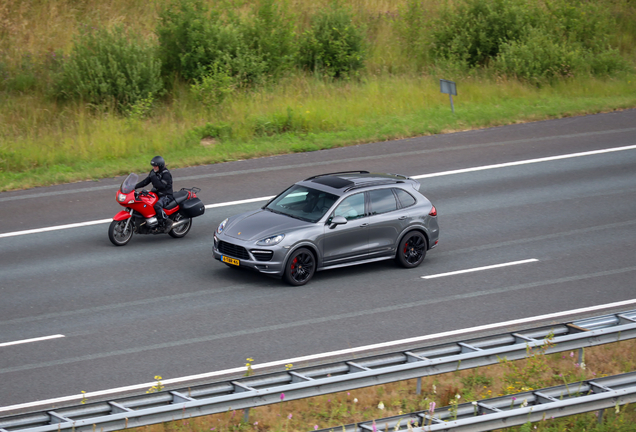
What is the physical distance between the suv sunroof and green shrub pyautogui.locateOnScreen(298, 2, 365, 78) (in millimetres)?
13522

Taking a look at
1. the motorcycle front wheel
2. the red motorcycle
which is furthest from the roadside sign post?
the motorcycle front wheel

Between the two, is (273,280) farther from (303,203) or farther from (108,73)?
(108,73)

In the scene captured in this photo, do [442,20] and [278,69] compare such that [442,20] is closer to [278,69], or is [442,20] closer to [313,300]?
[278,69]

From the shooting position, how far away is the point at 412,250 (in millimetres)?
14203

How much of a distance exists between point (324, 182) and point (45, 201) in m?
6.88

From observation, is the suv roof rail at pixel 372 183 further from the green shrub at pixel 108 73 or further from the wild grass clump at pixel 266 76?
the green shrub at pixel 108 73

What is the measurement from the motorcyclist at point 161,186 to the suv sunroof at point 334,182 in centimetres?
294

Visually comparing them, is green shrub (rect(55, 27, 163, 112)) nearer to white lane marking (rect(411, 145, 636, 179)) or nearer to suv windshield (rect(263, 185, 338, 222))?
white lane marking (rect(411, 145, 636, 179))

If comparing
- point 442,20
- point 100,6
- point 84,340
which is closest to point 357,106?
point 442,20

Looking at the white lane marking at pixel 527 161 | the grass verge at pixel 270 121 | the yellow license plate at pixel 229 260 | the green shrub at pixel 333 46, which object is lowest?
the yellow license plate at pixel 229 260

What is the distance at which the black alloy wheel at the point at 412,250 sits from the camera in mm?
14031

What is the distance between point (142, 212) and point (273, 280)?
3192mm

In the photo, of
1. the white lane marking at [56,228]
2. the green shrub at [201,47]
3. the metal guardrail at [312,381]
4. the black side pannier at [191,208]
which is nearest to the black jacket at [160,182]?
the black side pannier at [191,208]

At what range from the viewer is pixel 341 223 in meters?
13.3
